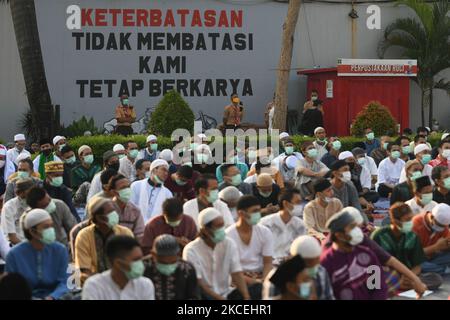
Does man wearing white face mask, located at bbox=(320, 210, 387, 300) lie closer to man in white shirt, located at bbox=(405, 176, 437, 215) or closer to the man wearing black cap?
the man wearing black cap

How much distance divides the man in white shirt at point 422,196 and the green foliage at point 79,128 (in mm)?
13936

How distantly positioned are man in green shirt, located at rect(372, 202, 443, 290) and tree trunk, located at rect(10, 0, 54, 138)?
505 inches

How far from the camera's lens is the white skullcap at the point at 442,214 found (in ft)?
33.4

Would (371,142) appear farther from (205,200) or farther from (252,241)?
(252,241)

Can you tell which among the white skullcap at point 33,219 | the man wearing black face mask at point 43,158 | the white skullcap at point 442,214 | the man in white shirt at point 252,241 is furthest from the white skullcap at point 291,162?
the white skullcap at point 33,219

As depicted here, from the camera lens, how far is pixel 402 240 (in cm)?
935

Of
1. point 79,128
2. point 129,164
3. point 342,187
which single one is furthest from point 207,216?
point 79,128

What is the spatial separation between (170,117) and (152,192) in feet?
31.4

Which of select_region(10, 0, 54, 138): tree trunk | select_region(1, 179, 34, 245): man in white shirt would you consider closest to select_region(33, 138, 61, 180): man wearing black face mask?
select_region(10, 0, 54, 138): tree trunk

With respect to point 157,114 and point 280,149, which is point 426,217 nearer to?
point 280,149

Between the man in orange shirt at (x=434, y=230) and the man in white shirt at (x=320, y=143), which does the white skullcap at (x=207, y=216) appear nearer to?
the man in orange shirt at (x=434, y=230)

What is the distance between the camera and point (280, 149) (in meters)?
18.8

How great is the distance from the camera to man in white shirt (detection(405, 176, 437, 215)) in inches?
432

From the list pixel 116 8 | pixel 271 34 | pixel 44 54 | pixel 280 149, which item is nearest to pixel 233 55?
pixel 271 34
